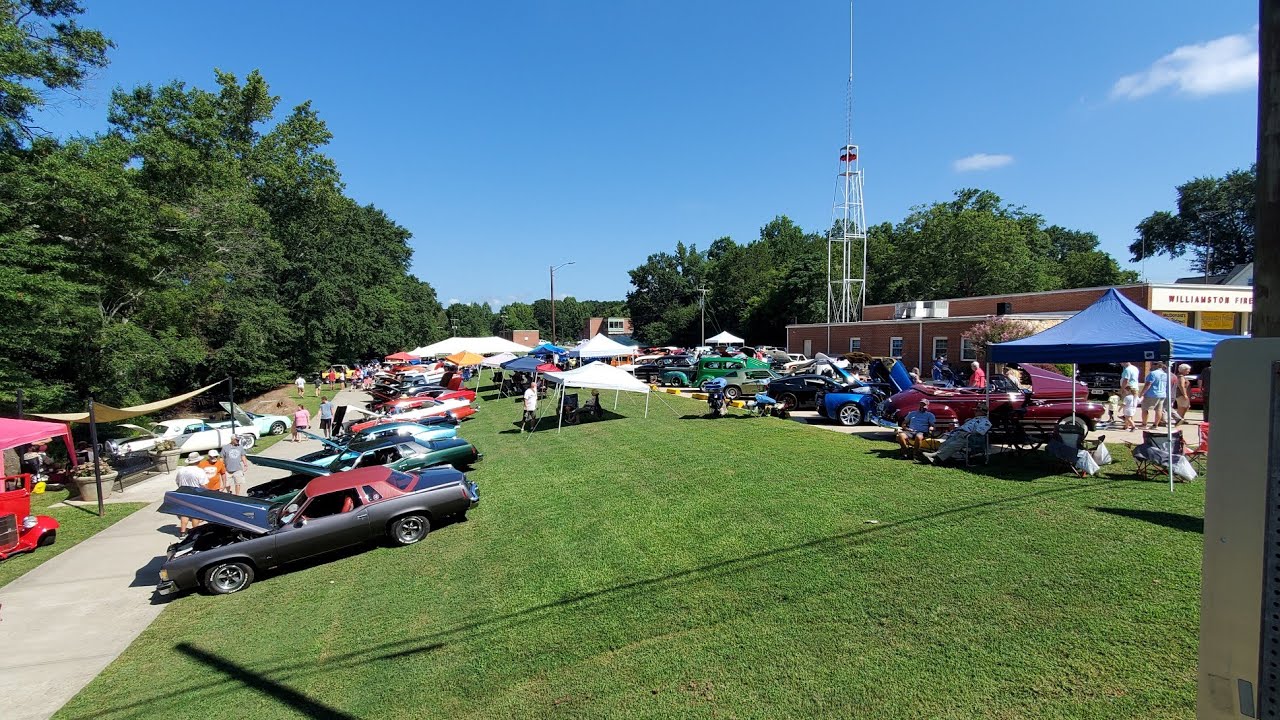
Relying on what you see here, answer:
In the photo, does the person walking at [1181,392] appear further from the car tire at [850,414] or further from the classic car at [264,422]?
the classic car at [264,422]

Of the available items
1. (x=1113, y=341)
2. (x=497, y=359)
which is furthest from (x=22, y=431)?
(x=497, y=359)

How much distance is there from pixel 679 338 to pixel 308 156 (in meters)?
51.3

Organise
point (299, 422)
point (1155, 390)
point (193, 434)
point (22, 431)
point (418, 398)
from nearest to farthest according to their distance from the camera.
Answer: point (22, 431) < point (1155, 390) < point (193, 434) < point (299, 422) < point (418, 398)

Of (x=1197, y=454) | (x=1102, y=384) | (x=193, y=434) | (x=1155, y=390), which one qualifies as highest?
(x=1155, y=390)

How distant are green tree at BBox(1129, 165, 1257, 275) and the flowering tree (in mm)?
57081

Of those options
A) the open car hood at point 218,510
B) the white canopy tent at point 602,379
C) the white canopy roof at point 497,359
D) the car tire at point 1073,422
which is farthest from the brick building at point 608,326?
the open car hood at point 218,510

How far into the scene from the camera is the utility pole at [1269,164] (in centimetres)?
299

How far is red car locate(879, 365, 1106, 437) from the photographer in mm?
11891

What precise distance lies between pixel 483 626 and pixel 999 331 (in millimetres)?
25578

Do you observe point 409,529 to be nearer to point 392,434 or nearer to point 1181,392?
point 392,434

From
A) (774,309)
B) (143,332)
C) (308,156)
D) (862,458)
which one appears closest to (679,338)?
(774,309)

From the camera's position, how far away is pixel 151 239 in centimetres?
2267

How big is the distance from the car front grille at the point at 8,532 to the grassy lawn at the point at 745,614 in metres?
4.97

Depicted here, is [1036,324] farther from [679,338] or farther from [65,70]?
[679,338]
